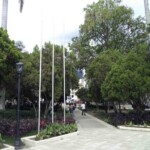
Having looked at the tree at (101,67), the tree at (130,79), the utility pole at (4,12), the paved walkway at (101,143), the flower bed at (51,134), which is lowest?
the paved walkway at (101,143)

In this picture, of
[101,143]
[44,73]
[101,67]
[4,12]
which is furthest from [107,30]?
[101,143]

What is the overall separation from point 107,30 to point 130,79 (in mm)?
19225

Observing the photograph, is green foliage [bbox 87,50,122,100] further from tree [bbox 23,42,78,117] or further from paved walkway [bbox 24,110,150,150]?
paved walkway [bbox 24,110,150,150]

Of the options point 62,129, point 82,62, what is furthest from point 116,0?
point 62,129

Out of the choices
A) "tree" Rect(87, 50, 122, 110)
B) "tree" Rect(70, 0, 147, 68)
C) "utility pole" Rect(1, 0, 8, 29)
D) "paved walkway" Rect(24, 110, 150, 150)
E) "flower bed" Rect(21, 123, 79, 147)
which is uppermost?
"tree" Rect(70, 0, 147, 68)

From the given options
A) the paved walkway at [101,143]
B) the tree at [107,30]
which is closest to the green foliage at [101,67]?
Answer: the tree at [107,30]

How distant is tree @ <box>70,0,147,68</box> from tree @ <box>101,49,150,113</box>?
1487 centimetres

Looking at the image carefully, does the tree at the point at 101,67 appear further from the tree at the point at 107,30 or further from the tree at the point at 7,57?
the tree at the point at 7,57

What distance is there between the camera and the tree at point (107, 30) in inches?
1597

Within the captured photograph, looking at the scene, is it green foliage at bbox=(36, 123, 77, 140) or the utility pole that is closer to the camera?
green foliage at bbox=(36, 123, 77, 140)

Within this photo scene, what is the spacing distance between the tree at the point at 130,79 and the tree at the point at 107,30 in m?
14.9

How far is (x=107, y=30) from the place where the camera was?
1652 inches

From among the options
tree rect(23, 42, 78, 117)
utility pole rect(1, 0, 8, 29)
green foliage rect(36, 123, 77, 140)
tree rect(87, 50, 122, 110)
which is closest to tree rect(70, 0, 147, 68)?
tree rect(87, 50, 122, 110)

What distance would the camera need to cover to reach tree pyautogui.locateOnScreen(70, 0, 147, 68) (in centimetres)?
4056
